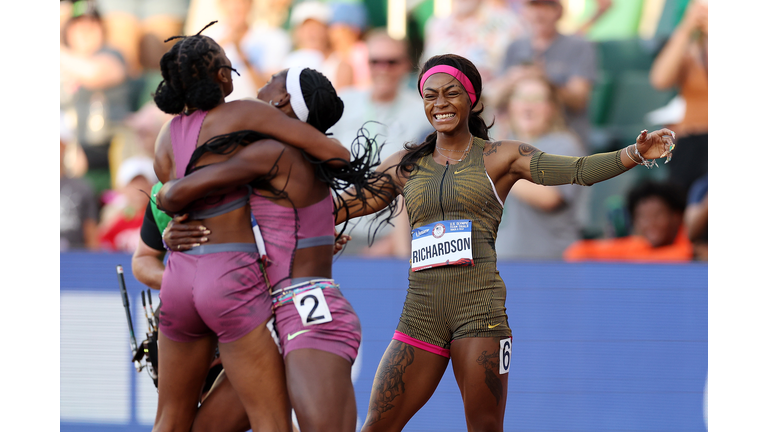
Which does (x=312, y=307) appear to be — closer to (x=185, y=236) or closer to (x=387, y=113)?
(x=185, y=236)

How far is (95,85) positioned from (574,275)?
5.20 meters

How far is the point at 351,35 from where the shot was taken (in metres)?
7.17

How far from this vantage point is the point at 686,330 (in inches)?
228

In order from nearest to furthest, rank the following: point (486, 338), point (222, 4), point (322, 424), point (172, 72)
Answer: point (322, 424)
point (172, 72)
point (486, 338)
point (222, 4)

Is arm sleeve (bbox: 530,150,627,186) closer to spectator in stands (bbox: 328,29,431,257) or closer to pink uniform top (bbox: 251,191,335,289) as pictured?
pink uniform top (bbox: 251,191,335,289)

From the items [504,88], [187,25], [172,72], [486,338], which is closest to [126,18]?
[187,25]

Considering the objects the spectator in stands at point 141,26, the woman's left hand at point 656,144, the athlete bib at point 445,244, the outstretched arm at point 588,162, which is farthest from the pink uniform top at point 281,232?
the spectator in stands at point 141,26

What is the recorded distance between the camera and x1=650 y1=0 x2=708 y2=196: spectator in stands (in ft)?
21.1

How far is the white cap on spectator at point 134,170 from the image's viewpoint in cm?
703

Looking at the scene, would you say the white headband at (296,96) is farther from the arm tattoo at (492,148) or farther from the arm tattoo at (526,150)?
the arm tattoo at (526,150)

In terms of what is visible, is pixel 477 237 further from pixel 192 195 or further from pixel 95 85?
pixel 95 85

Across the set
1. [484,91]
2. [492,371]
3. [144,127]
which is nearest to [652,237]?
[484,91]

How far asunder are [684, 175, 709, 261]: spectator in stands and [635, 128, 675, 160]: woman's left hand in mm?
3260

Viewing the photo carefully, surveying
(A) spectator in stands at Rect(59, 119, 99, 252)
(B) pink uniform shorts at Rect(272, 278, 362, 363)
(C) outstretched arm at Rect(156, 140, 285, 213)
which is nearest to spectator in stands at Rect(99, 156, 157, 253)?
(A) spectator in stands at Rect(59, 119, 99, 252)
